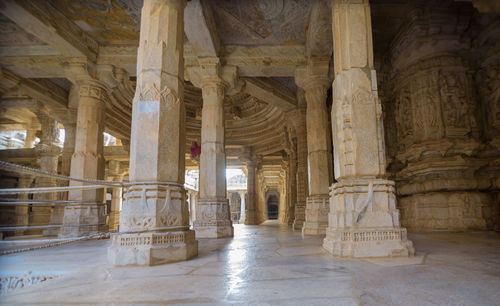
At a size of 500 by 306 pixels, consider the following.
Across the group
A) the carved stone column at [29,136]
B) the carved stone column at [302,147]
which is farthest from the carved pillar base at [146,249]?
the carved stone column at [29,136]

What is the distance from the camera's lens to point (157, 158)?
4070 mm

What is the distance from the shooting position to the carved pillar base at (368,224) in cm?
400

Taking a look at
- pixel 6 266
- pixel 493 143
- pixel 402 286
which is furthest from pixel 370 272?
pixel 493 143

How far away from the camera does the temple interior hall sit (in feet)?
9.52

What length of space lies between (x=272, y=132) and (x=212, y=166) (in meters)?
9.43

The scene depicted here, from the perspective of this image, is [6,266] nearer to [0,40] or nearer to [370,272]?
[370,272]

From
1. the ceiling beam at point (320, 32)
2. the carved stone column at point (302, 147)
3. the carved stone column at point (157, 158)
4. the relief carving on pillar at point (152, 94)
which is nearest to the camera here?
the carved stone column at point (157, 158)

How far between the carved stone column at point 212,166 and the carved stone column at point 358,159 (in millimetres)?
3800

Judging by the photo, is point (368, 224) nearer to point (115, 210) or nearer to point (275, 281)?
point (275, 281)

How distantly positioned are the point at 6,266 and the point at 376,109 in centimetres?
529

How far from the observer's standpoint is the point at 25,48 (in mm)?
8766

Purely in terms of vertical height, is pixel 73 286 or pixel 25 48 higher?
pixel 25 48

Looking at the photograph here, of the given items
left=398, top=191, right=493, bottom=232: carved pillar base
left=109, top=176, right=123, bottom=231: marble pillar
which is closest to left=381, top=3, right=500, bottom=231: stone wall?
left=398, top=191, right=493, bottom=232: carved pillar base

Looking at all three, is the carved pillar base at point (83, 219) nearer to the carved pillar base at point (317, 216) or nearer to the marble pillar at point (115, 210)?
the carved pillar base at point (317, 216)
